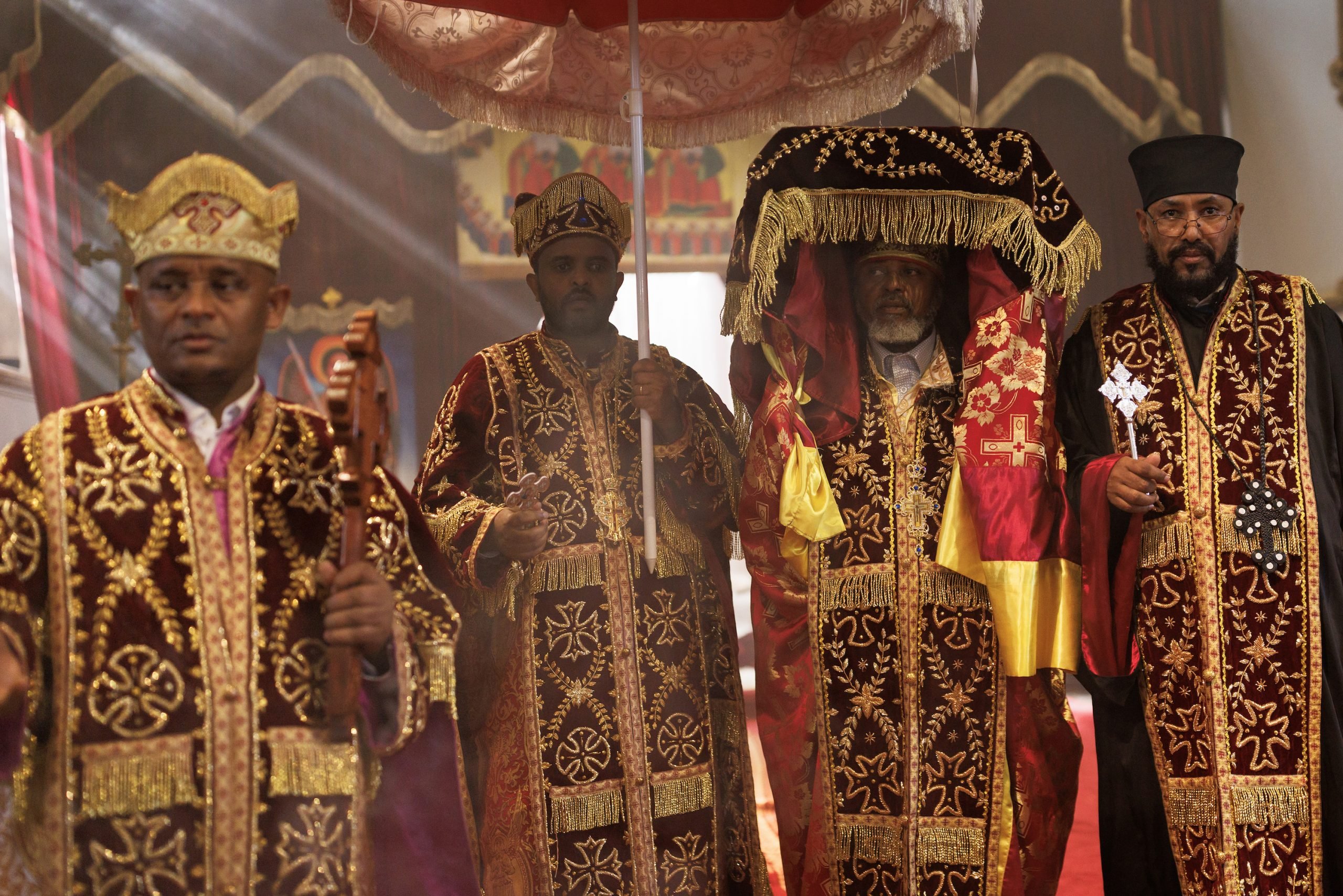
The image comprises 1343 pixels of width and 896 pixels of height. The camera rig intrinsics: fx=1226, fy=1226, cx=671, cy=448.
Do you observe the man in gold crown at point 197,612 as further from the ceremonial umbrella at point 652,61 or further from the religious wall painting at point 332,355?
the religious wall painting at point 332,355

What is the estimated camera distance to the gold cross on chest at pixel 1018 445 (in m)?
3.68

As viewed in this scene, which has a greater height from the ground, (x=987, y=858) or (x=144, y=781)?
(x=144, y=781)

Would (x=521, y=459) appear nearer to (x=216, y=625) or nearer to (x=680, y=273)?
(x=216, y=625)

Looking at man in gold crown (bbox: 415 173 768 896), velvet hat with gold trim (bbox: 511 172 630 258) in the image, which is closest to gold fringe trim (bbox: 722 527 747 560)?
man in gold crown (bbox: 415 173 768 896)

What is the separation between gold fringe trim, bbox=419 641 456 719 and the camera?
8.21 ft

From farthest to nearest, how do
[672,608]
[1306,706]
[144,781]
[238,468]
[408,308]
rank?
[408,308] < [672,608] < [1306,706] < [238,468] < [144,781]

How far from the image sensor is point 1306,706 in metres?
3.50

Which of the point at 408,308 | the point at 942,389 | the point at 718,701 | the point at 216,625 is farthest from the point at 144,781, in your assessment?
the point at 408,308

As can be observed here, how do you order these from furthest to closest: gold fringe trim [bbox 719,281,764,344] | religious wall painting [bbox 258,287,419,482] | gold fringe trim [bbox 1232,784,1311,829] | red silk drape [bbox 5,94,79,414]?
religious wall painting [bbox 258,287,419,482] < red silk drape [bbox 5,94,79,414] < gold fringe trim [bbox 719,281,764,344] < gold fringe trim [bbox 1232,784,1311,829]

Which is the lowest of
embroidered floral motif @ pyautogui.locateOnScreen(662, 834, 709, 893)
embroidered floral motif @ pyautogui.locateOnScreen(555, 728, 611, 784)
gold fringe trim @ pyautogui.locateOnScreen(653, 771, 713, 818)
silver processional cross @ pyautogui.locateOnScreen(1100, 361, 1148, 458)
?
embroidered floral motif @ pyautogui.locateOnScreen(662, 834, 709, 893)

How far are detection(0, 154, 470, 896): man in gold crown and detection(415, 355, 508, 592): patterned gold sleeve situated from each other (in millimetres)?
1024

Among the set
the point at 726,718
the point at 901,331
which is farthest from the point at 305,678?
the point at 901,331

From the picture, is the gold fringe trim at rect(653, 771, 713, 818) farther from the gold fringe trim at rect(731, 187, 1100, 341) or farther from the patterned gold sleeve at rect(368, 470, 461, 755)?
the gold fringe trim at rect(731, 187, 1100, 341)

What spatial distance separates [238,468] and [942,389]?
2338 mm
